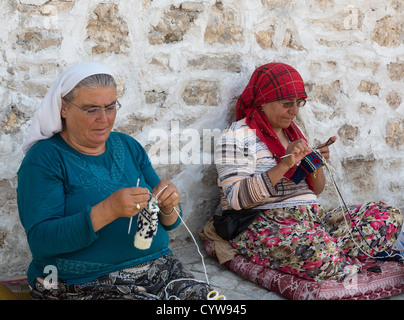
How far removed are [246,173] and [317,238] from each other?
1.76ft

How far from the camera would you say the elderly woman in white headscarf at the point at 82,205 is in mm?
1958

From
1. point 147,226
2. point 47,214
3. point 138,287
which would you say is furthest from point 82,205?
point 138,287

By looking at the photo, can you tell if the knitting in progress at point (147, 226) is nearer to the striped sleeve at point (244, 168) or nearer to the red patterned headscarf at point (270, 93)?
the striped sleeve at point (244, 168)

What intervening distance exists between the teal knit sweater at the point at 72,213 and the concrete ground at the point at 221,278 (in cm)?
66

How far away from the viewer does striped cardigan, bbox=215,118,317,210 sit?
9.09 ft

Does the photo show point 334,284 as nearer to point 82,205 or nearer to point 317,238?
point 317,238

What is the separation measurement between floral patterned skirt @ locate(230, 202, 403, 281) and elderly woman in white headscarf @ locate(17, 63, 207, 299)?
29.0 inches

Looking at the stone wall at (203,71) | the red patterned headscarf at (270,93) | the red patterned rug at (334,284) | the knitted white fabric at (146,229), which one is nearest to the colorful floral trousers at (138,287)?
the knitted white fabric at (146,229)

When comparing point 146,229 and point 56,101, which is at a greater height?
point 56,101

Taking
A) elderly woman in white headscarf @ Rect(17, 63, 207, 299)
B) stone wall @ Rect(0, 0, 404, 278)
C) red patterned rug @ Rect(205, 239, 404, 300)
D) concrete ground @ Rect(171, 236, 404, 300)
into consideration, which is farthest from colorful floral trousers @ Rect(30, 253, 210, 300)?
stone wall @ Rect(0, 0, 404, 278)

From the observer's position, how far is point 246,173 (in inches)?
113

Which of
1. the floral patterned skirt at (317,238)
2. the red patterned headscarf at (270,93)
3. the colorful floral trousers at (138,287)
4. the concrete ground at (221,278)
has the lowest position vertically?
the concrete ground at (221,278)

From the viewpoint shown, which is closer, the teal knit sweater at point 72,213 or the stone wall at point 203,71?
the teal knit sweater at point 72,213

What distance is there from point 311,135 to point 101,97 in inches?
77.4
